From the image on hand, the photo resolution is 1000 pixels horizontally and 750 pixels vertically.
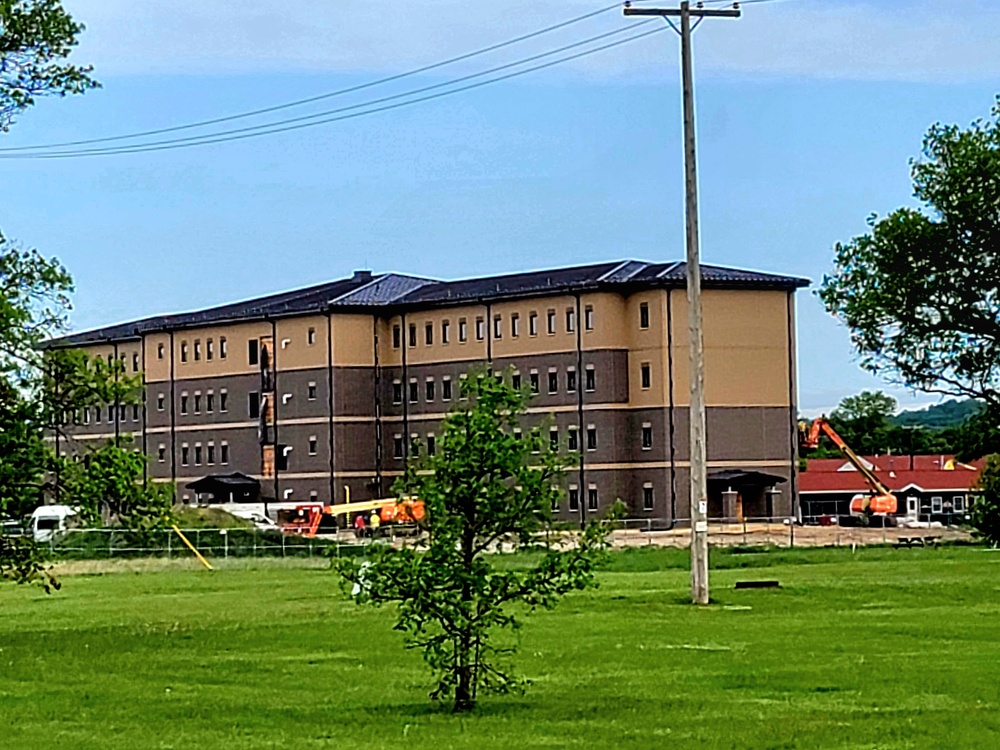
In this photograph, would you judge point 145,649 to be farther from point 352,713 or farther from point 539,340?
A: point 539,340

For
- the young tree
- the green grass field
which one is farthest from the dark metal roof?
the young tree

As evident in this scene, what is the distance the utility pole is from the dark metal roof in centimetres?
6027

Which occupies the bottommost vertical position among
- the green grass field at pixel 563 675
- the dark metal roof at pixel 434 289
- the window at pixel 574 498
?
the green grass field at pixel 563 675

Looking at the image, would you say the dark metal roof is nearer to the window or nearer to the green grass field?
the window

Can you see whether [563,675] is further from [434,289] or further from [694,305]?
[434,289]

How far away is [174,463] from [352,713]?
342 ft

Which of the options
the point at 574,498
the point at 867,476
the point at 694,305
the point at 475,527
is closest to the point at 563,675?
the point at 475,527

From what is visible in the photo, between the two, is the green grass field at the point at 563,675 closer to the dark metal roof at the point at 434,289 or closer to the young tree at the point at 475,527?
the young tree at the point at 475,527

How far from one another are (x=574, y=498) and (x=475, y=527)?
8704 cm

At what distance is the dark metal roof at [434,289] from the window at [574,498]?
35.0 ft

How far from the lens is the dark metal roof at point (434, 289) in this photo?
341 feet

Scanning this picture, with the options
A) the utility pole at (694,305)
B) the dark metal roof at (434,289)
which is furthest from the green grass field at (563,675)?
the dark metal roof at (434,289)

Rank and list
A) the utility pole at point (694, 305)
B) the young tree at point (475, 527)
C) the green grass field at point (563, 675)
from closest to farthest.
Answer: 1. the green grass field at point (563, 675)
2. the young tree at point (475, 527)
3. the utility pole at point (694, 305)

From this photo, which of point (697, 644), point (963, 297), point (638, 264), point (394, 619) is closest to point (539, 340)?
point (638, 264)
